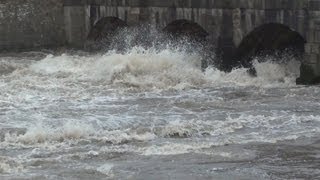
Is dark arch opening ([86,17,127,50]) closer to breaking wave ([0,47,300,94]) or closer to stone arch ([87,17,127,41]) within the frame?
stone arch ([87,17,127,41])

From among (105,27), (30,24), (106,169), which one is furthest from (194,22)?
(106,169)

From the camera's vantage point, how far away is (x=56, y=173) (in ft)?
39.8

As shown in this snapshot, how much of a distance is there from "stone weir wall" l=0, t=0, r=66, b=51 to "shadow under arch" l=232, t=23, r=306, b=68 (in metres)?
13.2

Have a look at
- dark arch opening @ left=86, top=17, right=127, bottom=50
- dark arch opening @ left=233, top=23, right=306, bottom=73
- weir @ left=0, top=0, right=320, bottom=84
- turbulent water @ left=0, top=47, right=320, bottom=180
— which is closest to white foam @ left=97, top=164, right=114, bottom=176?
turbulent water @ left=0, top=47, right=320, bottom=180

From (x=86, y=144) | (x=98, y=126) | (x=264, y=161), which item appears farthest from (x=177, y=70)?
(x=264, y=161)

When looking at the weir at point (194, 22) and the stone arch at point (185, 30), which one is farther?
the stone arch at point (185, 30)

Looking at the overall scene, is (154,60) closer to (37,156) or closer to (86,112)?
(86,112)

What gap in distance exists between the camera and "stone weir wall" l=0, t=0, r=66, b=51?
36.0 meters

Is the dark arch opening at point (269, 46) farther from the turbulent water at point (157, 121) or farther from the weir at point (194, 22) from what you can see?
the turbulent water at point (157, 121)

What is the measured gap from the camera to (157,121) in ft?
57.0

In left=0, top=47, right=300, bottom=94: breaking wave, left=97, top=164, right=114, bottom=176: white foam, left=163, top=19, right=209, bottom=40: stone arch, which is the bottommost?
left=0, top=47, right=300, bottom=94: breaking wave

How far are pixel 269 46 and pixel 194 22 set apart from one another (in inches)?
135

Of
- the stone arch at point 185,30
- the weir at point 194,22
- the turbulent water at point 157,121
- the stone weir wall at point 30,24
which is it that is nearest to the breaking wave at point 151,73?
the turbulent water at point 157,121

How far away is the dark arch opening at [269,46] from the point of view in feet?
90.0
